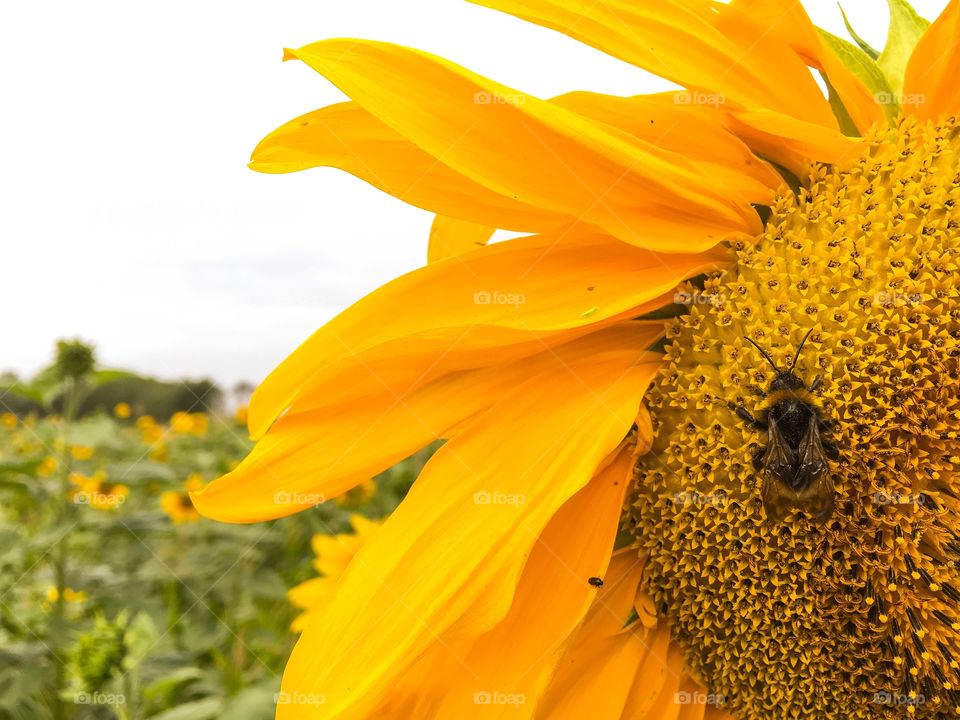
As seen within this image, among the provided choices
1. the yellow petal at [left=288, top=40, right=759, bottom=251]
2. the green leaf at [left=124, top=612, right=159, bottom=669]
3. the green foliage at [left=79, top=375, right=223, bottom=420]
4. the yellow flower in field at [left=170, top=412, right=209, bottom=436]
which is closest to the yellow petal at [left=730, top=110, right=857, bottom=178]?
the yellow petal at [left=288, top=40, right=759, bottom=251]

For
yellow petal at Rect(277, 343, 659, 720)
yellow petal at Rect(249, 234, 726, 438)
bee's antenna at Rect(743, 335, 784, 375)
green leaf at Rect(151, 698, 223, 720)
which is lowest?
green leaf at Rect(151, 698, 223, 720)

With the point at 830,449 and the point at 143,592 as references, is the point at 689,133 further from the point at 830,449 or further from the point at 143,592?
the point at 143,592

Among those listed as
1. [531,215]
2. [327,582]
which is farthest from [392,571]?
[327,582]

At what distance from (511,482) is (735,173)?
0.57m

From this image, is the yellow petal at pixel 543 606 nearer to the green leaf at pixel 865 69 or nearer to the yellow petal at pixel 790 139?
the yellow petal at pixel 790 139

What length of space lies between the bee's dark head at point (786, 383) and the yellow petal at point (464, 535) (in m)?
0.18

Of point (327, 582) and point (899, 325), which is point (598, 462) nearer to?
point (899, 325)

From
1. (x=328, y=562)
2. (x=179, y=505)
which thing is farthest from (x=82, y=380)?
(x=179, y=505)

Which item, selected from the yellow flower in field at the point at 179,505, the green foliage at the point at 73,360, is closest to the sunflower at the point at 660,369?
the green foliage at the point at 73,360

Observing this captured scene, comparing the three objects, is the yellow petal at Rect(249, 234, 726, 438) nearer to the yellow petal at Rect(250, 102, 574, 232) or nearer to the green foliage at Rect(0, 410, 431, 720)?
the yellow petal at Rect(250, 102, 574, 232)

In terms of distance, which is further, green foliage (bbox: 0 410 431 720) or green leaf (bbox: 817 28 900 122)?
green foliage (bbox: 0 410 431 720)

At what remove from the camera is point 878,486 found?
3.83 ft

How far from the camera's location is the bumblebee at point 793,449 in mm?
1097

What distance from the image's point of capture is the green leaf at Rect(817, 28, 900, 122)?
1258mm
